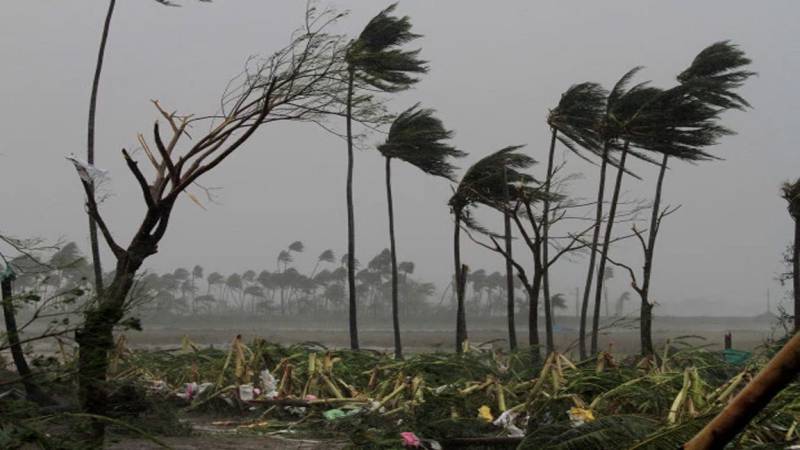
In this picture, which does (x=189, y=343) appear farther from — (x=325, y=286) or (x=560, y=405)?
(x=325, y=286)

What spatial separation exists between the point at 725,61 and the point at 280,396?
14511mm

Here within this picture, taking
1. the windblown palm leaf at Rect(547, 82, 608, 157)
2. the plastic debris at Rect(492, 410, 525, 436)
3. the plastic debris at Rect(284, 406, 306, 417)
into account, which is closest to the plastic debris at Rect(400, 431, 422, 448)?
the plastic debris at Rect(492, 410, 525, 436)

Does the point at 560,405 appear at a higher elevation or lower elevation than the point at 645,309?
lower

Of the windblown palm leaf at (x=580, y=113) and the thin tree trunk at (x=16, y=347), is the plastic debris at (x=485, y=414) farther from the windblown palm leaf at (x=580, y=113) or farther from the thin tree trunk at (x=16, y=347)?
the windblown palm leaf at (x=580, y=113)

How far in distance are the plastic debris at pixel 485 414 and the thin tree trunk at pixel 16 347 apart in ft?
12.7

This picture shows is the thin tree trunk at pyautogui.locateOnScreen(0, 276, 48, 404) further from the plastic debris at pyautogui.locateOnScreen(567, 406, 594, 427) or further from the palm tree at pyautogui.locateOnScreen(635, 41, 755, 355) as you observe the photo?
the palm tree at pyautogui.locateOnScreen(635, 41, 755, 355)

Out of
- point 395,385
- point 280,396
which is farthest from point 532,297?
point 280,396

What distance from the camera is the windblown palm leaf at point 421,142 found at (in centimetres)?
1675

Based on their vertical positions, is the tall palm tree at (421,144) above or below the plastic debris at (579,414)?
above

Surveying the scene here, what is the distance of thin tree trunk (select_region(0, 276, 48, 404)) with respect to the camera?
3.36m

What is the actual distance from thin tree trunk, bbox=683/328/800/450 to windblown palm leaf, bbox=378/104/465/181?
15.5 meters

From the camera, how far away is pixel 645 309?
1218 centimetres

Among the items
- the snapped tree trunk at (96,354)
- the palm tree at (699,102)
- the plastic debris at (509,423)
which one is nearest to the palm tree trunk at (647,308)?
the palm tree at (699,102)

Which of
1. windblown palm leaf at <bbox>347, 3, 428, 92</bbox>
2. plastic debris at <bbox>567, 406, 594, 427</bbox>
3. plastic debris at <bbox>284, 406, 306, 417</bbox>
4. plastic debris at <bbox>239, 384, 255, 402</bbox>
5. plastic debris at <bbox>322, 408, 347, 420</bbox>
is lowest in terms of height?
plastic debris at <bbox>284, 406, 306, 417</bbox>
